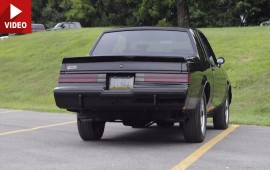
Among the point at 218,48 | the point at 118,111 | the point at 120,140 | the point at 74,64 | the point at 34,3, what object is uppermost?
the point at 74,64

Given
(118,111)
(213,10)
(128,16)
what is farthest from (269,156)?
(128,16)

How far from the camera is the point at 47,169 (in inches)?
256

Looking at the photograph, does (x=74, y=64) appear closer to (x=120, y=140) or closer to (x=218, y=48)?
(x=120, y=140)

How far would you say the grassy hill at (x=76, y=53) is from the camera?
16.7 meters

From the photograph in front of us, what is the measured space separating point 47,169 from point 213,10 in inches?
2037

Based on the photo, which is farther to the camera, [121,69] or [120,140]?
[120,140]

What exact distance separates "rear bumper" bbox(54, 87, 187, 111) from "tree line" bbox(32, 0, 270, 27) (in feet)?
110

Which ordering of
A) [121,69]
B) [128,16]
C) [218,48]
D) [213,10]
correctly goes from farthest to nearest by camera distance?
[128,16]
[213,10]
[218,48]
[121,69]

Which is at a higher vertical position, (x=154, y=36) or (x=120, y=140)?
(x=154, y=36)

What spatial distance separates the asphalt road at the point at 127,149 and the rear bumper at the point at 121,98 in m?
0.59

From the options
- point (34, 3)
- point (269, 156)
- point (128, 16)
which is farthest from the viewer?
point (34, 3)

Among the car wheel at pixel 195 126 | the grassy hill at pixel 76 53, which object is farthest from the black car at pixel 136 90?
the grassy hill at pixel 76 53

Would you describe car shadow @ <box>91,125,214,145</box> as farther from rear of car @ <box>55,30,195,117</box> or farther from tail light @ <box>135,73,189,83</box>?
tail light @ <box>135,73,189,83</box>

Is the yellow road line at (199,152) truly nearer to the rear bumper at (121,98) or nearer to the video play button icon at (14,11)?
the rear bumper at (121,98)
